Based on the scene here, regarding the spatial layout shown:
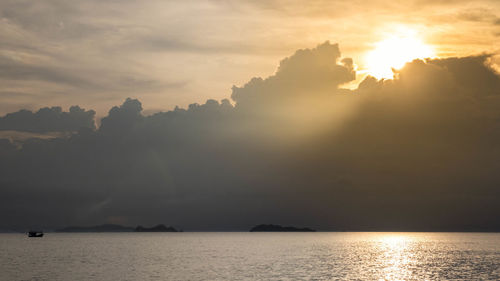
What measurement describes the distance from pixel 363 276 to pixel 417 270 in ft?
99.4

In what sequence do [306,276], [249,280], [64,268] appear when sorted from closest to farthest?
1. [249,280]
2. [306,276]
3. [64,268]

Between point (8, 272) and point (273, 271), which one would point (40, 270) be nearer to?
point (8, 272)

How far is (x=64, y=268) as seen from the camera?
507 ft

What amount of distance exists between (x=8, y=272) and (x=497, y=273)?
409 feet

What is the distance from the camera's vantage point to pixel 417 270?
162250 mm

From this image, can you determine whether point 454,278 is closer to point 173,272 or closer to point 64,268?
point 173,272

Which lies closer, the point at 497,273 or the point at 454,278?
the point at 454,278

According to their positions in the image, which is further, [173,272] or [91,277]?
[173,272]

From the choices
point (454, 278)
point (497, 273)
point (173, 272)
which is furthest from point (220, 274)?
point (497, 273)

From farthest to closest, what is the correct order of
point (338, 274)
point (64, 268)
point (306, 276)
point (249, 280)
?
point (64, 268) → point (338, 274) → point (306, 276) → point (249, 280)

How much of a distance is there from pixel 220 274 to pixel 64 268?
47216 mm

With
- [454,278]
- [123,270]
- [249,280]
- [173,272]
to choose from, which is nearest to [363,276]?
[454,278]

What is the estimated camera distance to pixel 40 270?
477 ft

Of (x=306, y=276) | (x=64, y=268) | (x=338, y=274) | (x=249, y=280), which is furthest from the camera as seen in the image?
(x=64, y=268)
